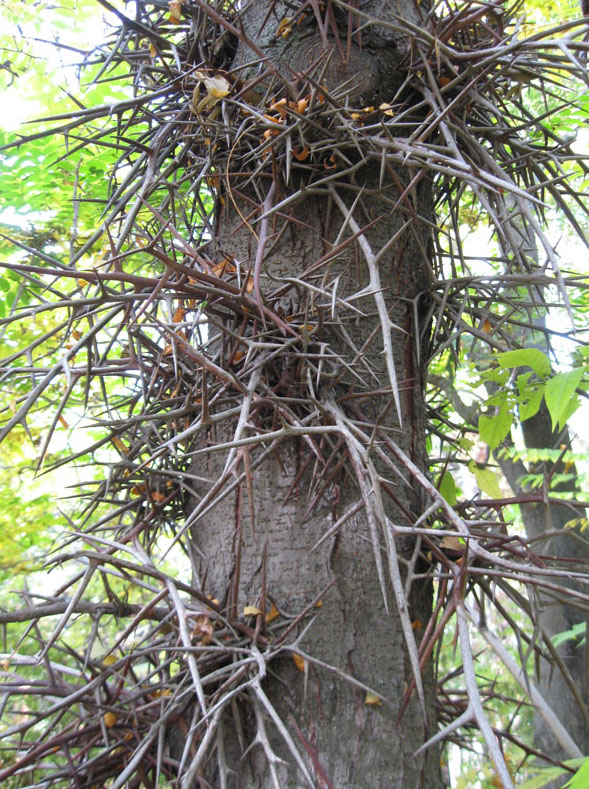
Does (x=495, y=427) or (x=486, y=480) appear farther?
(x=486, y=480)

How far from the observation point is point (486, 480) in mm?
1240

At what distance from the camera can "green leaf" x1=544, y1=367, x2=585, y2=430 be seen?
0.83 metres

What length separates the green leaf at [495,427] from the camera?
→ 1076 millimetres

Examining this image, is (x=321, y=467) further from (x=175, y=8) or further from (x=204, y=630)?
(x=175, y=8)

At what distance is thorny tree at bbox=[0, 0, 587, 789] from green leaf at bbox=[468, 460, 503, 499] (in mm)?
117

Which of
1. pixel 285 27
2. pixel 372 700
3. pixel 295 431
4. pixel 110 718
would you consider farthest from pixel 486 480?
pixel 285 27

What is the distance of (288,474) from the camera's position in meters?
0.94

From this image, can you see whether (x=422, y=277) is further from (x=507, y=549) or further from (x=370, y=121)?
(x=507, y=549)

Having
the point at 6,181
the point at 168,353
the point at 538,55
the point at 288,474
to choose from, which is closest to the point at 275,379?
the point at 288,474

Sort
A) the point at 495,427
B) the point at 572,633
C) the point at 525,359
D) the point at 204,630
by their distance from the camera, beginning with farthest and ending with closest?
the point at 572,633, the point at 495,427, the point at 525,359, the point at 204,630

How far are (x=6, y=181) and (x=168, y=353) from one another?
4.13 ft

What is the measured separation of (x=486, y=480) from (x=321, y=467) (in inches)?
18.9

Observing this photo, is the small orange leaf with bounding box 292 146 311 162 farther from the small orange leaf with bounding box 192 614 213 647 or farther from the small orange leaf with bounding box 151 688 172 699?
the small orange leaf with bounding box 151 688 172 699

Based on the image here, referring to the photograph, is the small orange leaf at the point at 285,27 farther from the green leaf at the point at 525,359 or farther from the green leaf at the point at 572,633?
the green leaf at the point at 572,633
